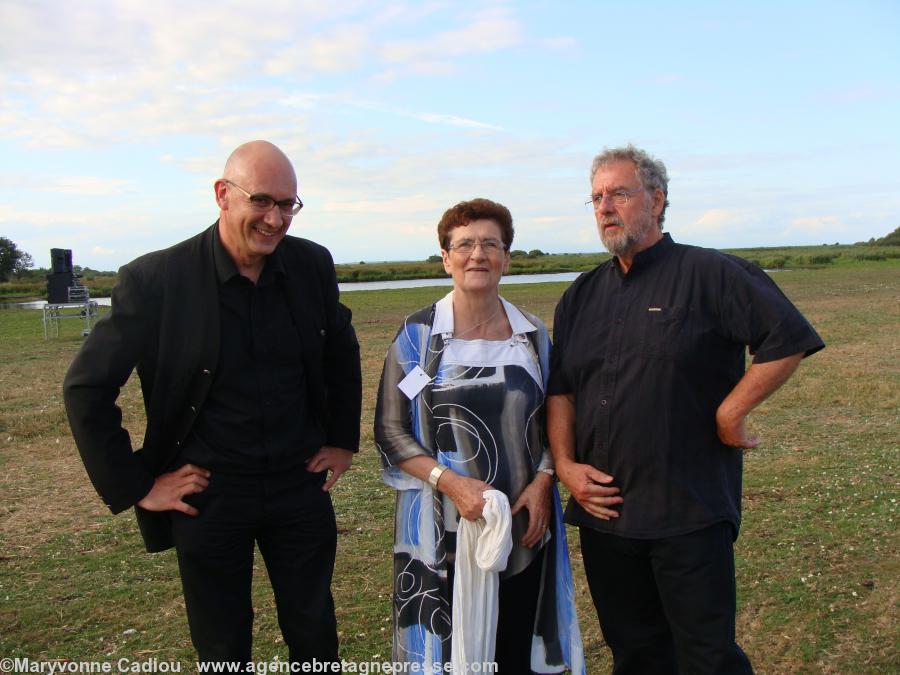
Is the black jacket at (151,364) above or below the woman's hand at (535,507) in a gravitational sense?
above

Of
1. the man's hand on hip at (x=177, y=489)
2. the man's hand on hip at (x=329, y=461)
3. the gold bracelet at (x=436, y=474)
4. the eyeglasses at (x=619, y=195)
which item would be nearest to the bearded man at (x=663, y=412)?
the eyeglasses at (x=619, y=195)

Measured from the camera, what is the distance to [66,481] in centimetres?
712

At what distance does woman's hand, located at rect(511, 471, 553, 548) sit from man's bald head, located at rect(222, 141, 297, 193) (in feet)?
4.99

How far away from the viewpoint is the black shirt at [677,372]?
2736mm

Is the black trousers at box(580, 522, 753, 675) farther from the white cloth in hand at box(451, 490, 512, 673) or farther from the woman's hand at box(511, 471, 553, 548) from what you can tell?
the white cloth in hand at box(451, 490, 512, 673)

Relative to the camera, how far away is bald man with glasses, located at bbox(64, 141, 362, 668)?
2.76 m

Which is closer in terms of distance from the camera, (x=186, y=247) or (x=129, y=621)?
(x=186, y=247)

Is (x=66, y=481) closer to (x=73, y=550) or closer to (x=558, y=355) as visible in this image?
(x=73, y=550)

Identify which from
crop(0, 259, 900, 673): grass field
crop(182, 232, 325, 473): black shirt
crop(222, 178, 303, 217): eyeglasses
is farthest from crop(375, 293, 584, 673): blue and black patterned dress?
crop(0, 259, 900, 673): grass field

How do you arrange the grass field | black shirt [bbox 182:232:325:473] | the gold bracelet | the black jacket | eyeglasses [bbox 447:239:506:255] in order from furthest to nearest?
the grass field → eyeglasses [bbox 447:239:506:255] → the gold bracelet → black shirt [bbox 182:232:325:473] → the black jacket

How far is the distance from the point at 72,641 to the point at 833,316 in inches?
746

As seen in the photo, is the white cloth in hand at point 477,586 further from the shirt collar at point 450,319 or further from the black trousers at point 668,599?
the shirt collar at point 450,319

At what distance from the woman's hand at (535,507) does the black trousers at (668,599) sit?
0.20 m

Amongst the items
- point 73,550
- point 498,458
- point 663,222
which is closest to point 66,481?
point 73,550
